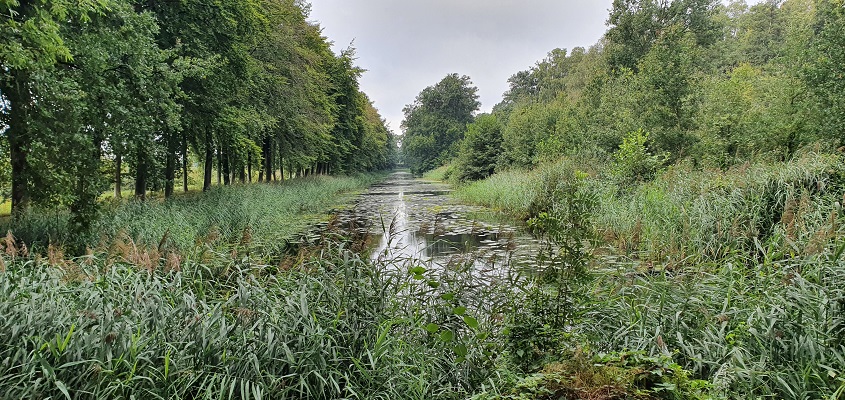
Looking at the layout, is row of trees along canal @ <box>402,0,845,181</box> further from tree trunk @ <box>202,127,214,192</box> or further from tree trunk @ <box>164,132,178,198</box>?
tree trunk @ <box>164,132,178,198</box>

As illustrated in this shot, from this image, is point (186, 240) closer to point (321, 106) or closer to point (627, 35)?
point (321, 106)

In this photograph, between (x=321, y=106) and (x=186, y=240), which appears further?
(x=321, y=106)

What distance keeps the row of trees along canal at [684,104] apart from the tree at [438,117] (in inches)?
1225

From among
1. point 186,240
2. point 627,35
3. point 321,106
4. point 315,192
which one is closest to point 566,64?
point 627,35

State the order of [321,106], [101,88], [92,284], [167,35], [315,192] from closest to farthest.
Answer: [92,284]
[101,88]
[167,35]
[315,192]
[321,106]

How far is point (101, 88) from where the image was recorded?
601cm

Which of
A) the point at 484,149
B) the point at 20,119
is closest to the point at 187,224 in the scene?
the point at 20,119

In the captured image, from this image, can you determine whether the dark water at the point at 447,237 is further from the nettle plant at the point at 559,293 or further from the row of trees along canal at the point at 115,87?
the row of trees along canal at the point at 115,87

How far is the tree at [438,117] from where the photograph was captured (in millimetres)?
63062

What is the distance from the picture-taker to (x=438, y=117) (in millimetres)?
65812

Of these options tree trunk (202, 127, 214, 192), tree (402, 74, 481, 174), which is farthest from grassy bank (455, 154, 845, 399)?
tree (402, 74, 481, 174)

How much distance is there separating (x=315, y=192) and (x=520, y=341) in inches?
657

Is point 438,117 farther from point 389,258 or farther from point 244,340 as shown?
point 244,340

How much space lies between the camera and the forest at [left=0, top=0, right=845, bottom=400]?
2309 millimetres
